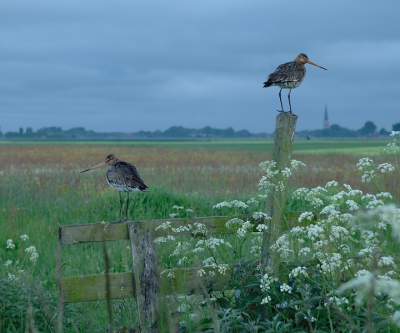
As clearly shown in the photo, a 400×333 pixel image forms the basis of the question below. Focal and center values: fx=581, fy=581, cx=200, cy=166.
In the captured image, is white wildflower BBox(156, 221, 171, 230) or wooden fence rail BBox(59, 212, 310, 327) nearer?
white wildflower BBox(156, 221, 171, 230)

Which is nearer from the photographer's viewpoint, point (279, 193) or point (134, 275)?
point (134, 275)

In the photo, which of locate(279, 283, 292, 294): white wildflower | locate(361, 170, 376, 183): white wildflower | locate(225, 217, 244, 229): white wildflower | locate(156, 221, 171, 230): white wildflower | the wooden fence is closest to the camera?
locate(279, 283, 292, 294): white wildflower

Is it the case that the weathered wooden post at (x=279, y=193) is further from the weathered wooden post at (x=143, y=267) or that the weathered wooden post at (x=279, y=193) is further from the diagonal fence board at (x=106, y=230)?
the weathered wooden post at (x=143, y=267)

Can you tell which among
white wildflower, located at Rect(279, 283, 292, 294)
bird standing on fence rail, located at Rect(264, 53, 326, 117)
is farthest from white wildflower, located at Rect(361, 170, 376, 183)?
bird standing on fence rail, located at Rect(264, 53, 326, 117)

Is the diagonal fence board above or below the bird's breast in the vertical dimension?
below

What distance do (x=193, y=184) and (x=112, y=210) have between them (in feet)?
17.1

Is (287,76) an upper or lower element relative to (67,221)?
upper

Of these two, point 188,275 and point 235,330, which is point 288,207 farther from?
point 235,330

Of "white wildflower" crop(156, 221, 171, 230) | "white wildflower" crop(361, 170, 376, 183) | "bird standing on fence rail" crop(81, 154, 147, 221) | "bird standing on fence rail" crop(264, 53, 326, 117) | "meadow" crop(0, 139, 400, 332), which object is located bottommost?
"meadow" crop(0, 139, 400, 332)

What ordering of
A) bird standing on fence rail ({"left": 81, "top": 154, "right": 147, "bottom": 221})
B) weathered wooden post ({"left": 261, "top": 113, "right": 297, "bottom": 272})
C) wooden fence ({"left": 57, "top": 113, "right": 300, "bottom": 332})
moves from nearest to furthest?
1. wooden fence ({"left": 57, "top": 113, "right": 300, "bottom": 332})
2. weathered wooden post ({"left": 261, "top": 113, "right": 297, "bottom": 272})
3. bird standing on fence rail ({"left": 81, "top": 154, "right": 147, "bottom": 221})

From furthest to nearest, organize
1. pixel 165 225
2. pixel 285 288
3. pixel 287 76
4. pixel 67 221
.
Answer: pixel 67 221 → pixel 287 76 → pixel 165 225 → pixel 285 288

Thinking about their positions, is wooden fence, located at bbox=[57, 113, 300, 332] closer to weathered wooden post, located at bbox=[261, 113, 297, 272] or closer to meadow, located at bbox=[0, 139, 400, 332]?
weathered wooden post, located at bbox=[261, 113, 297, 272]

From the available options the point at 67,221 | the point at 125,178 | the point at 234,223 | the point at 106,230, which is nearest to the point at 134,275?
the point at 106,230

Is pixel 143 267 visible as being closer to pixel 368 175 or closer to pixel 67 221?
pixel 368 175
